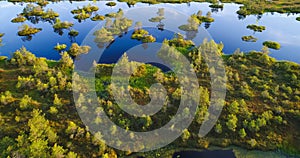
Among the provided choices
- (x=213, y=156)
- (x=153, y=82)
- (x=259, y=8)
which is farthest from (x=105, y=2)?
(x=213, y=156)

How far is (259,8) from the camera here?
403 feet

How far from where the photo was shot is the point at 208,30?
100 metres

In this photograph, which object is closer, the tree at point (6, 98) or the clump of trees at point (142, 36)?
the tree at point (6, 98)

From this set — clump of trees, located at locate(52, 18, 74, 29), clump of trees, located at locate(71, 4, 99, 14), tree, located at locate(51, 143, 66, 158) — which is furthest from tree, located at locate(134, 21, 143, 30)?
tree, located at locate(51, 143, 66, 158)

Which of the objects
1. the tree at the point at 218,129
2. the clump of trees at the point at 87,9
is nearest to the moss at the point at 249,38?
the tree at the point at 218,129

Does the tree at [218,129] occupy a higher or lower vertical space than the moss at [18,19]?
lower

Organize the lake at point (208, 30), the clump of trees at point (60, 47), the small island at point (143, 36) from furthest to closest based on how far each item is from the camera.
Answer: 1. the small island at point (143, 36)
2. the lake at point (208, 30)
3. the clump of trees at point (60, 47)

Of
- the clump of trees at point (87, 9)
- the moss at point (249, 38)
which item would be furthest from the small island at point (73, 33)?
the moss at point (249, 38)

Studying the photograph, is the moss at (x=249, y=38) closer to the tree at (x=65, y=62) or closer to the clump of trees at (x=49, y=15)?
the tree at (x=65, y=62)

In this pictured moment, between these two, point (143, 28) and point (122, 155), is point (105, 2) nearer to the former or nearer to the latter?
point (143, 28)

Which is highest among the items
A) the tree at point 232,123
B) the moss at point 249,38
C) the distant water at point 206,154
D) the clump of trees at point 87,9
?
the clump of trees at point 87,9

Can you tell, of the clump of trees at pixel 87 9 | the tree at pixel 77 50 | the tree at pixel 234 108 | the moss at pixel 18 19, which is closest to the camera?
the tree at pixel 234 108

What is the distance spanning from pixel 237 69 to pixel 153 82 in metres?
23.9

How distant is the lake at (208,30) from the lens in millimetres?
84250
